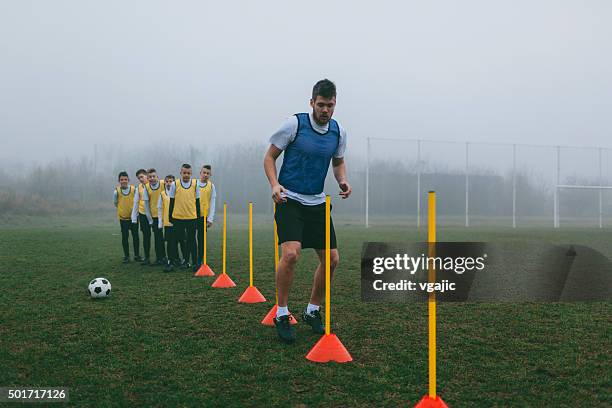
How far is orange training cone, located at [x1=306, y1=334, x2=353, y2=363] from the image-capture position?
3852mm

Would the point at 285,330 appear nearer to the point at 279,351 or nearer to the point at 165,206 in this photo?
the point at 279,351

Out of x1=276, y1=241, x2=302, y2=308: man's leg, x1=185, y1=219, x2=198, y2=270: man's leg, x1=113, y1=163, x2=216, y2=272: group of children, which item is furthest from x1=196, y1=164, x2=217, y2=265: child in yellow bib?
x1=276, y1=241, x2=302, y2=308: man's leg

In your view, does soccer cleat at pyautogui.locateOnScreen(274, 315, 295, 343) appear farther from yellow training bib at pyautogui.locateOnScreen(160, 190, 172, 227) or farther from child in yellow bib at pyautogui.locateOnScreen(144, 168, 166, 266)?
child in yellow bib at pyautogui.locateOnScreen(144, 168, 166, 266)

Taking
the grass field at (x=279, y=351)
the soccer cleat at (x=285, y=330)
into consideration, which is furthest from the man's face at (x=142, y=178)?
the soccer cleat at (x=285, y=330)

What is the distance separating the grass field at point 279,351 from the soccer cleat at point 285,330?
7cm

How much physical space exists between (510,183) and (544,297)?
939 inches

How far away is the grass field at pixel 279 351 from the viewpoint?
322 centimetres

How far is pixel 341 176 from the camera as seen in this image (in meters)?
4.84

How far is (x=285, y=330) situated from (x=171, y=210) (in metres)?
5.36

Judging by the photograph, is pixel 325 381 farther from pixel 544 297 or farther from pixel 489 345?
pixel 544 297

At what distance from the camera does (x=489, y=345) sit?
435 cm

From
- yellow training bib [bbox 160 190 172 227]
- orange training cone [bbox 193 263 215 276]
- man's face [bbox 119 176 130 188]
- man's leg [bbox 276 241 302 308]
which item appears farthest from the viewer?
man's face [bbox 119 176 130 188]

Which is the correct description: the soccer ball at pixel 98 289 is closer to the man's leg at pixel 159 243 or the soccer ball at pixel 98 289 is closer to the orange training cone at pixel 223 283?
the orange training cone at pixel 223 283

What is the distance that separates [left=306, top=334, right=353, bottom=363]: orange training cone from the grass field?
0.09 m
